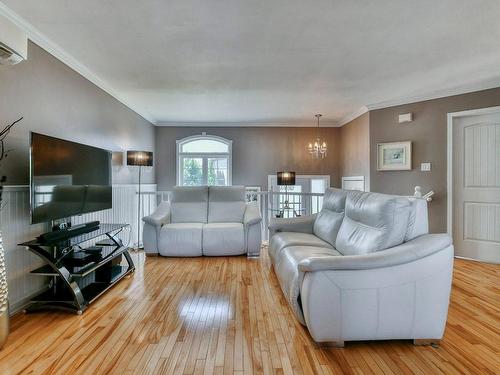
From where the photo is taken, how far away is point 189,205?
14.9ft

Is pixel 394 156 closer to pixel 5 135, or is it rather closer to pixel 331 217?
pixel 331 217

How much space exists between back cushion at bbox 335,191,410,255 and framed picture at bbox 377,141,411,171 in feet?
8.26

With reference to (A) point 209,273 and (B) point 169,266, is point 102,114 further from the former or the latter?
(A) point 209,273

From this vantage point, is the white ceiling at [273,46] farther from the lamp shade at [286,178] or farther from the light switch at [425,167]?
the lamp shade at [286,178]

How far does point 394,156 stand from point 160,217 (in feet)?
13.0

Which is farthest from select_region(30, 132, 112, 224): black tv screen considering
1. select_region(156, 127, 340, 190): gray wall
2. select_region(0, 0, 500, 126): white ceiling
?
select_region(156, 127, 340, 190): gray wall

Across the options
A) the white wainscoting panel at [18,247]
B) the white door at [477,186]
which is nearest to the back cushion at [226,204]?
the white wainscoting panel at [18,247]

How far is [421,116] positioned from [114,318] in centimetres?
495

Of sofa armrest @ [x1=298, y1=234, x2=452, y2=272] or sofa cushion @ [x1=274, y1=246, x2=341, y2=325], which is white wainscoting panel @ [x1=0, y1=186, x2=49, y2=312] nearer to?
sofa cushion @ [x1=274, y1=246, x2=341, y2=325]

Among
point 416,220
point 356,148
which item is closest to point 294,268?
point 416,220

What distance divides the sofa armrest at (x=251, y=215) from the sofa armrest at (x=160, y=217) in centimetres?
120

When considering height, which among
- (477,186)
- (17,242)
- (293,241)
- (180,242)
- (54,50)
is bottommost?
(180,242)

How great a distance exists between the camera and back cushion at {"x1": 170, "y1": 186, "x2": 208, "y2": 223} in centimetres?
448

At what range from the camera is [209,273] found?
338 cm
